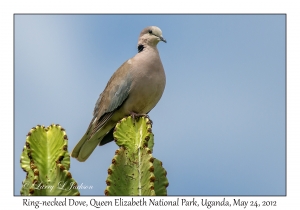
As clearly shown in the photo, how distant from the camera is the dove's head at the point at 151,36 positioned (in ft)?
24.9

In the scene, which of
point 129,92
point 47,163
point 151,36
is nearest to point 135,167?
point 47,163

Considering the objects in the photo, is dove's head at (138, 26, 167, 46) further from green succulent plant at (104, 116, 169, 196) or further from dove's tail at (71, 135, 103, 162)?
green succulent plant at (104, 116, 169, 196)

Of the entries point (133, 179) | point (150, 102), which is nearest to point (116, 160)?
point (133, 179)

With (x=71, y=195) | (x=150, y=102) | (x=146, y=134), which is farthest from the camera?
(x=150, y=102)

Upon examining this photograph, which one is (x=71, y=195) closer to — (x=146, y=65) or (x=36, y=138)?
(x=36, y=138)

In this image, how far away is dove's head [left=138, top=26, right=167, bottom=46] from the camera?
7.58 meters

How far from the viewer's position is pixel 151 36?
7.63 meters

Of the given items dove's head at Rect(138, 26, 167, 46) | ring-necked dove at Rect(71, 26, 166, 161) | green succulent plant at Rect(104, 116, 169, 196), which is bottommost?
green succulent plant at Rect(104, 116, 169, 196)

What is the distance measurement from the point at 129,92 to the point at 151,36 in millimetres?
890

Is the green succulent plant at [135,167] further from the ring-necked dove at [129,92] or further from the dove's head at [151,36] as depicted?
the dove's head at [151,36]

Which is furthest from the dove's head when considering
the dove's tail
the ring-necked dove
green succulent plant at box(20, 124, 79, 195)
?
green succulent plant at box(20, 124, 79, 195)

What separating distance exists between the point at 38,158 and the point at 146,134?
3.53 ft

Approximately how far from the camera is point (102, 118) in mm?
7512

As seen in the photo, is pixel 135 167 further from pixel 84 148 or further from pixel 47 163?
pixel 84 148
